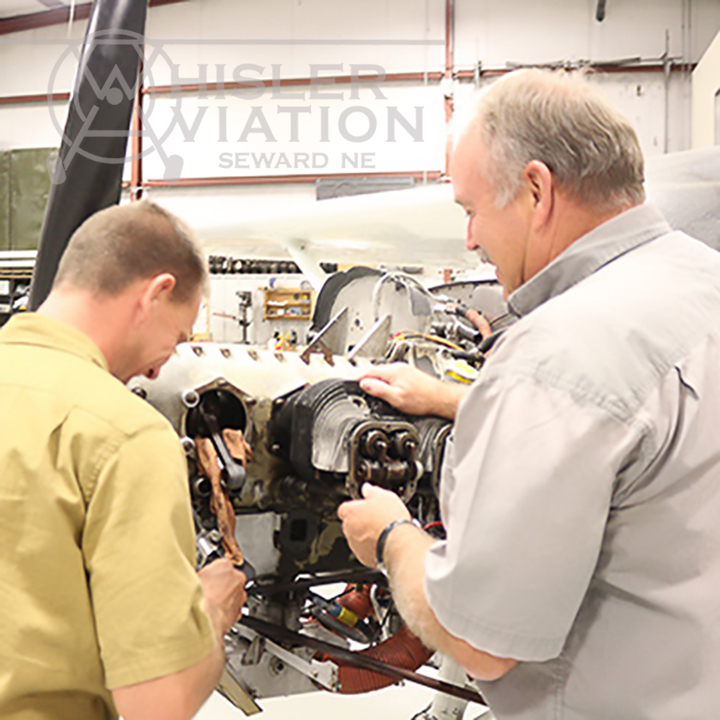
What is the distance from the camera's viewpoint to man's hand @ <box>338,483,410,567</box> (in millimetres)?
1279

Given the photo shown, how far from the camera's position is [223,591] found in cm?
152

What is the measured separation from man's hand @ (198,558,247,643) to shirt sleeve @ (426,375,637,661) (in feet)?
2.14

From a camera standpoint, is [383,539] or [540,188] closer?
[540,188]

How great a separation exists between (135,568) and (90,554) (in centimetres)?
8

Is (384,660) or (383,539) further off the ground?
(383,539)

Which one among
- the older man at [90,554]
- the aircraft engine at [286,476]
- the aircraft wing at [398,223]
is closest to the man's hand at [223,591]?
the aircraft engine at [286,476]

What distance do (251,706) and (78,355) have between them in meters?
1.30

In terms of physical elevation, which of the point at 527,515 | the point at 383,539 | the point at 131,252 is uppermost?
the point at 131,252

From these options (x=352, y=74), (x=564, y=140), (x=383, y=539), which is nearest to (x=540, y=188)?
(x=564, y=140)

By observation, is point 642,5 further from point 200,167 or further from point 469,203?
point 469,203

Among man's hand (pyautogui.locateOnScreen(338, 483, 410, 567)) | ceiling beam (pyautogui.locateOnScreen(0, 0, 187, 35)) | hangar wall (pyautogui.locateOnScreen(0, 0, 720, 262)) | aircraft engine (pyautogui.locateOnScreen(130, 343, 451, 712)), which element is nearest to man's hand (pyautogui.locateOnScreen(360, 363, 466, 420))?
aircraft engine (pyautogui.locateOnScreen(130, 343, 451, 712))

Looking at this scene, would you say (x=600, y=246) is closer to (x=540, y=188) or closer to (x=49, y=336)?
(x=540, y=188)

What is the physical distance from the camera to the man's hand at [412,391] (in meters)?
1.83

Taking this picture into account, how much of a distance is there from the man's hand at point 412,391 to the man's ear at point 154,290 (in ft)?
2.00
